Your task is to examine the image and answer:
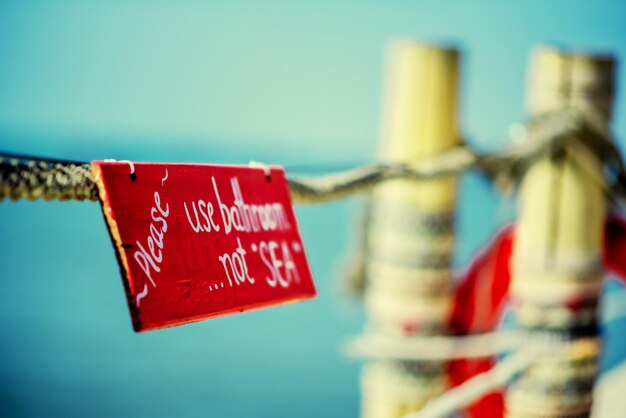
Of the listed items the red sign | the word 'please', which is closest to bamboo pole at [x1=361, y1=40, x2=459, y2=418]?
the red sign

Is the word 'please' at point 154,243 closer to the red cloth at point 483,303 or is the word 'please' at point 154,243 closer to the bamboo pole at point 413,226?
the bamboo pole at point 413,226

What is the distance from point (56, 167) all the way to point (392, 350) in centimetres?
156

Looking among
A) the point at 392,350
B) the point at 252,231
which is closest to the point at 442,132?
the point at 392,350

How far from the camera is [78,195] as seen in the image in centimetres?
114

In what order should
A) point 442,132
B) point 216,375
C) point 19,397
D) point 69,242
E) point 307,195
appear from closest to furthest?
point 307,195 < point 442,132 < point 19,397 < point 216,375 < point 69,242

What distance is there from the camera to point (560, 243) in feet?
8.09

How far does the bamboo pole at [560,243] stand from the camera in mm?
2457

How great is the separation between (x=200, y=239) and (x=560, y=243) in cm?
141

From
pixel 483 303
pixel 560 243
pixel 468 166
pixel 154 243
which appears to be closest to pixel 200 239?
pixel 154 243

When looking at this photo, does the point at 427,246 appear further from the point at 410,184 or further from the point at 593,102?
the point at 593,102

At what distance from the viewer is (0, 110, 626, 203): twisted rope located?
3.73ft

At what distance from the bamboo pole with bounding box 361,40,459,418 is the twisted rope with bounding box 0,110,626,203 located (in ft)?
0.36

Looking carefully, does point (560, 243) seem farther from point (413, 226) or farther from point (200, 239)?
point (200, 239)

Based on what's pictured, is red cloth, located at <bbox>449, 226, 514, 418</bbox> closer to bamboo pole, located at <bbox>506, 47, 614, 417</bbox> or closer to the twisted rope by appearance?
bamboo pole, located at <bbox>506, 47, 614, 417</bbox>
